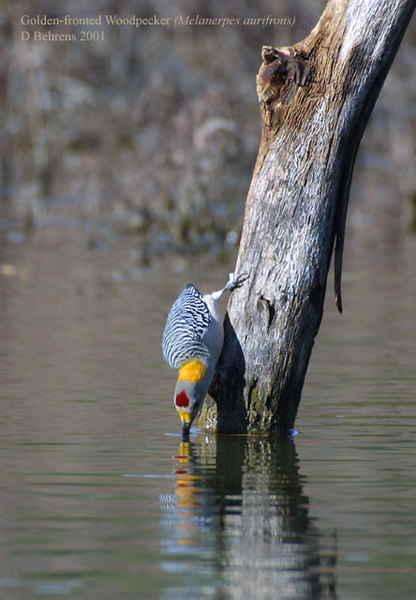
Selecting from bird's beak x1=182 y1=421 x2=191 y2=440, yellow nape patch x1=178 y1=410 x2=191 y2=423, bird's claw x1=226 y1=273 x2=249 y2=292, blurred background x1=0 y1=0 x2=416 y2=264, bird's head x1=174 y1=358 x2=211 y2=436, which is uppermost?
blurred background x1=0 y1=0 x2=416 y2=264

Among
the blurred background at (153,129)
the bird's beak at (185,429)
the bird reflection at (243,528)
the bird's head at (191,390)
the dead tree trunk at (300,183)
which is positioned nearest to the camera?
the bird reflection at (243,528)

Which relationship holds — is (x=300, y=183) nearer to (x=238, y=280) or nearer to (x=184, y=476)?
(x=238, y=280)

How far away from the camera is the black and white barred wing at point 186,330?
748 centimetres

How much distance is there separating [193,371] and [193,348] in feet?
0.56

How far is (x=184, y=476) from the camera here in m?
6.64

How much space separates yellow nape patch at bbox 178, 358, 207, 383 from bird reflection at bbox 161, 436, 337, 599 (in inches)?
15.6

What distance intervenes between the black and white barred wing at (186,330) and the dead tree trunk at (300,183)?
24 cm

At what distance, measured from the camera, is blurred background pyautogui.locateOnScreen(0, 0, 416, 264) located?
64.1ft

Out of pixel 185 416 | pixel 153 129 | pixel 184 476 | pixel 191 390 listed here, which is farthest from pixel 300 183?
pixel 153 129

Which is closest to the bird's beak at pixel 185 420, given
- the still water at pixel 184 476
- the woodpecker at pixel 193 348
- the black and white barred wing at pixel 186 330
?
the woodpecker at pixel 193 348

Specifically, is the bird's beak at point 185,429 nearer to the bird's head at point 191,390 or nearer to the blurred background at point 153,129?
the bird's head at point 191,390

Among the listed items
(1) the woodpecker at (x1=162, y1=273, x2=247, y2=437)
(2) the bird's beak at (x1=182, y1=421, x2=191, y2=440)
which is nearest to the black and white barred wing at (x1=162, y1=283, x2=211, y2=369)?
(1) the woodpecker at (x1=162, y1=273, x2=247, y2=437)

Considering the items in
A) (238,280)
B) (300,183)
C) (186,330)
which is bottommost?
(186,330)

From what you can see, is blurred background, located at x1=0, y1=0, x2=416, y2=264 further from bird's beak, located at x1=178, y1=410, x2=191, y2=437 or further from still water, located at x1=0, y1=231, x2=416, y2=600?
bird's beak, located at x1=178, y1=410, x2=191, y2=437
